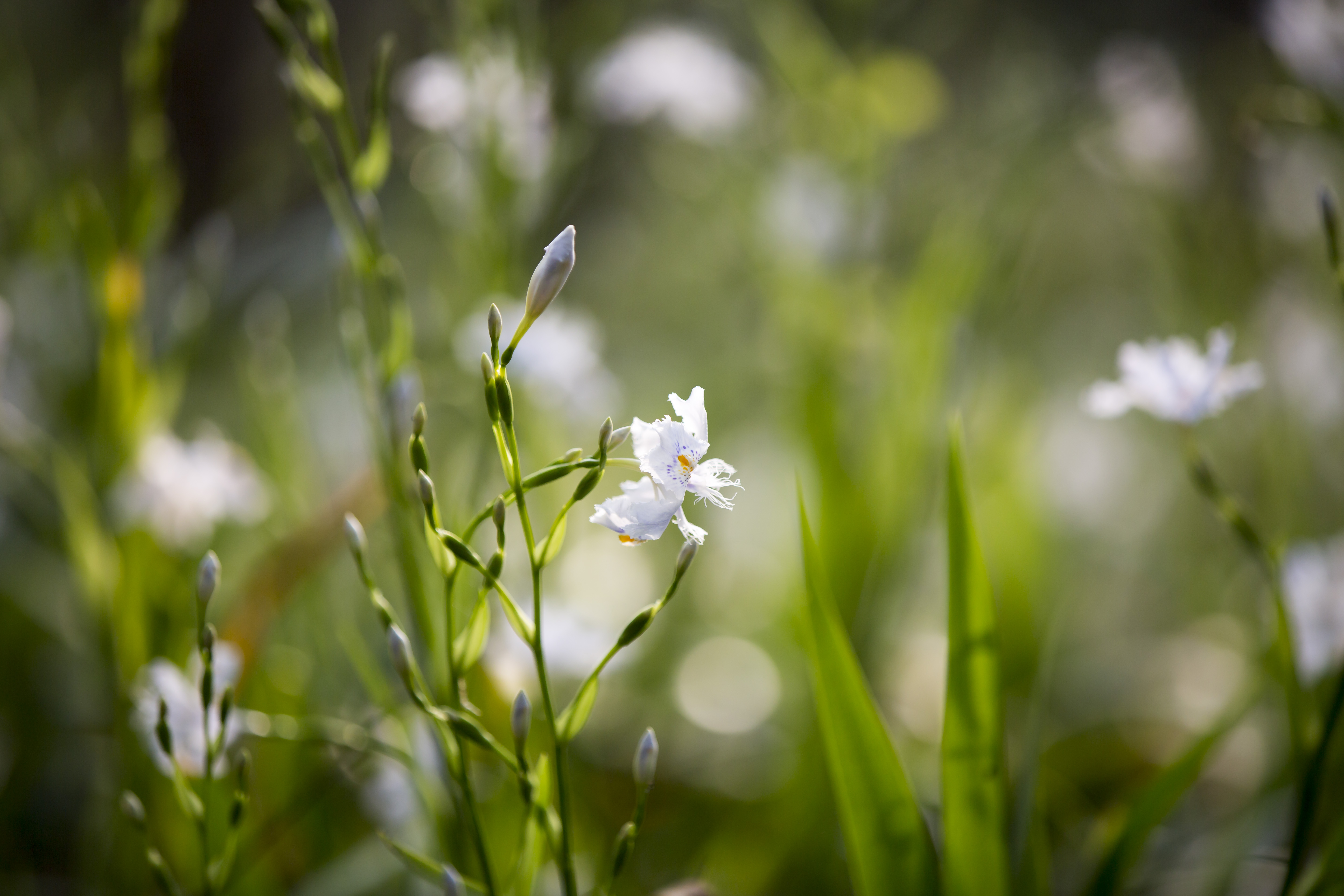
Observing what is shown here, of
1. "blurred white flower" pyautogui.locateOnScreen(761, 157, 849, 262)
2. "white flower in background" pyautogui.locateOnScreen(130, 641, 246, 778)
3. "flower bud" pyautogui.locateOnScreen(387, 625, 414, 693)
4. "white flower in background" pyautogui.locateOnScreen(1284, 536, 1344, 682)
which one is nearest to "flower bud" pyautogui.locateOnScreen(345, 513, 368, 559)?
"flower bud" pyautogui.locateOnScreen(387, 625, 414, 693)

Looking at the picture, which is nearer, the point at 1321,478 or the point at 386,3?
the point at 1321,478

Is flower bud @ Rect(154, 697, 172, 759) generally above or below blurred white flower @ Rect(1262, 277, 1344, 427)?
below

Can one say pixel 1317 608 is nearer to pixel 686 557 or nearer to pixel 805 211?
pixel 686 557

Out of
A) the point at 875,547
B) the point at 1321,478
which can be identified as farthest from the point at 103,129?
the point at 1321,478

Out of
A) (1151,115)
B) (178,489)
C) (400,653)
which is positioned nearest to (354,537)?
(400,653)

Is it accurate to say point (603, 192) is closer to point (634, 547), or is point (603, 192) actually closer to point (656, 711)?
point (634, 547)

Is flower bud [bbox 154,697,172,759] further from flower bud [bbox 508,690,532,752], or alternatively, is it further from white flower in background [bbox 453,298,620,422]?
white flower in background [bbox 453,298,620,422]
